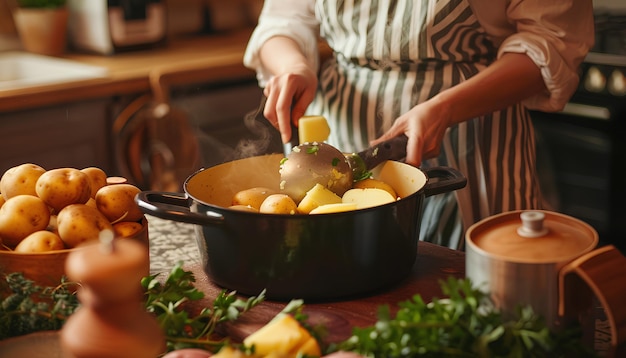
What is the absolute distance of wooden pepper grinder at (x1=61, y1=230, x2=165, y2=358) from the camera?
0.58 meters

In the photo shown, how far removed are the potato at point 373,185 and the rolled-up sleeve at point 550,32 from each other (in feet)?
1.45

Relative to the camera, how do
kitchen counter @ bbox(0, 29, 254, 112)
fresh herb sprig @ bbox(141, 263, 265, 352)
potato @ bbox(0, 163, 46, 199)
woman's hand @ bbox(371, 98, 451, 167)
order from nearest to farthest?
1. fresh herb sprig @ bbox(141, 263, 265, 352)
2. potato @ bbox(0, 163, 46, 199)
3. woman's hand @ bbox(371, 98, 451, 167)
4. kitchen counter @ bbox(0, 29, 254, 112)

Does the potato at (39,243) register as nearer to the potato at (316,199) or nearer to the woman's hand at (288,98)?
the potato at (316,199)

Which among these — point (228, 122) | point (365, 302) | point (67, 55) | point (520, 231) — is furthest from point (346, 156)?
point (67, 55)

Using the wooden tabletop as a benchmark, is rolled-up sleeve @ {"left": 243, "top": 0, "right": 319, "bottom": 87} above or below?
above

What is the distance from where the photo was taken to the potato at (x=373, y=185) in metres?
1.13

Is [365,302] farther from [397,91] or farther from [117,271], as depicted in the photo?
[397,91]

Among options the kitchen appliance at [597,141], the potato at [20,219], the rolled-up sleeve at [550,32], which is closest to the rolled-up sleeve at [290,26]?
the rolled-up sleeve at [550,32]

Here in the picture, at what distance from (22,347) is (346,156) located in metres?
0.55

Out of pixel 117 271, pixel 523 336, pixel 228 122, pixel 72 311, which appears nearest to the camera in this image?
pixel 117 271

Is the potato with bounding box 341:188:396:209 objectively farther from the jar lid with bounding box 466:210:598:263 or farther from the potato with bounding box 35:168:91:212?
the potato with bounding box 35:168:91:212

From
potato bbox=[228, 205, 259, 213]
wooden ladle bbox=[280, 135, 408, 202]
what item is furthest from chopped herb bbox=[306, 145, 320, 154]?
potato bbox=[228, 205, 259, 213]

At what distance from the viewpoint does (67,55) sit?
3084 mm

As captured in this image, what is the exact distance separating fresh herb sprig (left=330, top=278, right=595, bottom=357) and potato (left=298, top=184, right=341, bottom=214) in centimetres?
29
